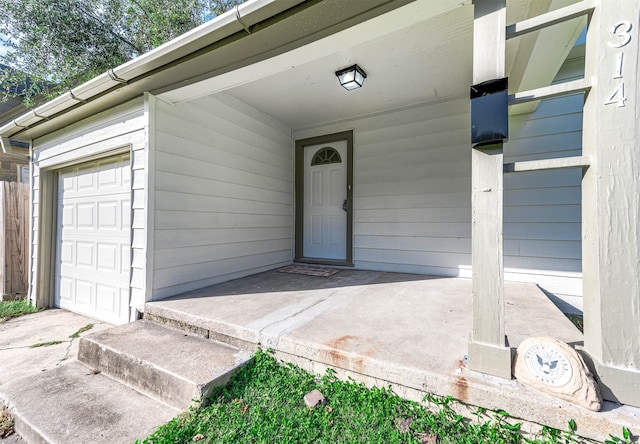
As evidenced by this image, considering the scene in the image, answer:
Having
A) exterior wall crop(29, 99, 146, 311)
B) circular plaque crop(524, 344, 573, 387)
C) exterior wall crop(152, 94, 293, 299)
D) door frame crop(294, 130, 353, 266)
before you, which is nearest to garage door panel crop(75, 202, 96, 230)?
exterior wall crop(29, 99, 146, 311)

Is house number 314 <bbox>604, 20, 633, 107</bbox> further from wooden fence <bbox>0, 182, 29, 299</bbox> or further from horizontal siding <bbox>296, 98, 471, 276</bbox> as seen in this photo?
wooden fence <bbox>0, 182, 29, 299</bbox>

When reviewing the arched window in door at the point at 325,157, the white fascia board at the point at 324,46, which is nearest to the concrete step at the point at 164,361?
the white fascia board at the point at 324,46

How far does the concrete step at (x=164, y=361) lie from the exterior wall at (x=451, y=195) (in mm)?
2550

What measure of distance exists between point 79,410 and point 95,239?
7.33 feet

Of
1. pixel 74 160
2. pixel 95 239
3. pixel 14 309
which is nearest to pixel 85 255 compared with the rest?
pixel 95 239

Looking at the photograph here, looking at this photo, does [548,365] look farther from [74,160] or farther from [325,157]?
[74,160]

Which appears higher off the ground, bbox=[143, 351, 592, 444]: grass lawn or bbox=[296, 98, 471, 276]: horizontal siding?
bbox=[296, 98, 471, 276]: horizontal siding

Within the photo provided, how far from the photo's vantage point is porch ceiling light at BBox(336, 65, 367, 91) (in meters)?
2.58

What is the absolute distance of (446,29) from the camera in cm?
208

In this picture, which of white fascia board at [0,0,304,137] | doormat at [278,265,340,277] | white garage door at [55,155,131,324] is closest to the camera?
white fascia board at [0,0,304,137]

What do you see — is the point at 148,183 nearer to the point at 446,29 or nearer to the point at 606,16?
the point at 446,29

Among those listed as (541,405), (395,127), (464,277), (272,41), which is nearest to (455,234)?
(464,277)

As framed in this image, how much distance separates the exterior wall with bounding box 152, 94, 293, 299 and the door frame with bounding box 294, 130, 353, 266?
9.4 inches

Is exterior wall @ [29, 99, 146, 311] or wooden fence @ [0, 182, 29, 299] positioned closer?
exterior wall @ [29, 99, 146, 311]
